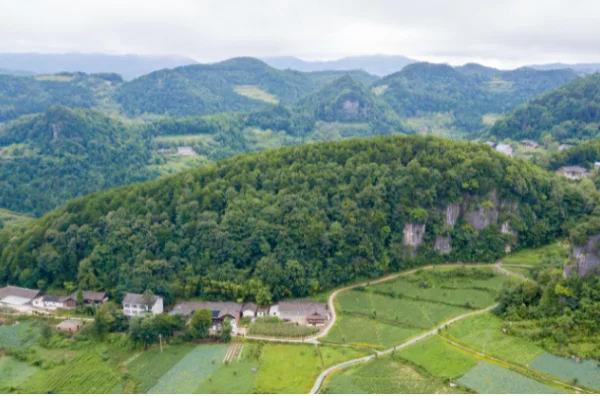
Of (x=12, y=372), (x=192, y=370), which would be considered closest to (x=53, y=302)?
(x=12, y=372)

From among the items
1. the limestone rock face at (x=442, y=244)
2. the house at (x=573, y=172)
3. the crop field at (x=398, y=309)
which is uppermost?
the house at (x=573, y=172)

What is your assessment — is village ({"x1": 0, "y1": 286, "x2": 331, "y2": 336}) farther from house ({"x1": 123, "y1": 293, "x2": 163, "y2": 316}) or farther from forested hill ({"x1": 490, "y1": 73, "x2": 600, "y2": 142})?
forested hill ({"x1": 490, "y1": 73, "x2": 600, "y2": 142})

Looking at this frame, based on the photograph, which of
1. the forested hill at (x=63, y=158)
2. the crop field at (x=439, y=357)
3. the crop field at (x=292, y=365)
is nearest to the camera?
the crop field at (x=292, y=365)

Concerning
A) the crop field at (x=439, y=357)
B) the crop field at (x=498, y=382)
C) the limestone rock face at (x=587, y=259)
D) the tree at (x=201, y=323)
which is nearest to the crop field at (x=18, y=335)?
the tree at (x=201, y=323)

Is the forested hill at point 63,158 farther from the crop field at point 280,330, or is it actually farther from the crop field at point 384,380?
the crop field at point 384,380

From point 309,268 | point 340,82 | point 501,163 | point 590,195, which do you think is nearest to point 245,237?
point 309,268

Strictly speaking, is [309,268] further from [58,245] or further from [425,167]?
[58,245]

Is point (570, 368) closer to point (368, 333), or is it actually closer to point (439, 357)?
point (439, 357)
